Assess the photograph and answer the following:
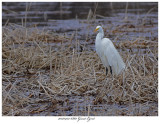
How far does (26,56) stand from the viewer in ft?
24.0

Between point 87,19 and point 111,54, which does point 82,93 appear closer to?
point 111,54

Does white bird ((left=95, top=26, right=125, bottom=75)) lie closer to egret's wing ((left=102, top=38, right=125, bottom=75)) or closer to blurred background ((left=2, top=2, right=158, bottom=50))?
egret's wing ((left=102, top=38, right=125, bottom=75))

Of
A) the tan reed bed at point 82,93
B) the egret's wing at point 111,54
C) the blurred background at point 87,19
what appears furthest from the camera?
the blurred background at point 87,19

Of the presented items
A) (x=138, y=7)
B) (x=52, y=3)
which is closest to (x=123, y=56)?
(x=138, y=7)

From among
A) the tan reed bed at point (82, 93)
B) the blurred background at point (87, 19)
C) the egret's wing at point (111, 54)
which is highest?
the blurred background at point (87, 19)

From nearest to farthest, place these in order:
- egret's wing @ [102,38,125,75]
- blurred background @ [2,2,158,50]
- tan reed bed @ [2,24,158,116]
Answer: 1. tan reed bed @ [2,24,158,116]
2. egret's wing @ [102,38,125,75]
3. blurred background @ [2,2,158,50]

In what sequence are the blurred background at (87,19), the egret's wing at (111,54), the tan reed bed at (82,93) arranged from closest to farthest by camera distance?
1. the tan reed bed at (82,93)
2. the egret's wing at (111,54)
3. the blurred background at (87,19)

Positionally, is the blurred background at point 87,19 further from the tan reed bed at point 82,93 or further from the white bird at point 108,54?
the tan reed bed at point 82,93

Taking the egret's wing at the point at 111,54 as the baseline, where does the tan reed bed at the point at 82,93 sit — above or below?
below

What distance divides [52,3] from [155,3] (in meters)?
5.76

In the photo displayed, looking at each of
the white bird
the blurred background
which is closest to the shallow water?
the blurred background

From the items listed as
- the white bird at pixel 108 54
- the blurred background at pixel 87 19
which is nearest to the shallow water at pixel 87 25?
the blurred background at pixel 87 19

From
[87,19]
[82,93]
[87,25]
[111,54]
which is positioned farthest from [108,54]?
[87,25]

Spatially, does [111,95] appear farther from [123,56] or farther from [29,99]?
[123,56]
